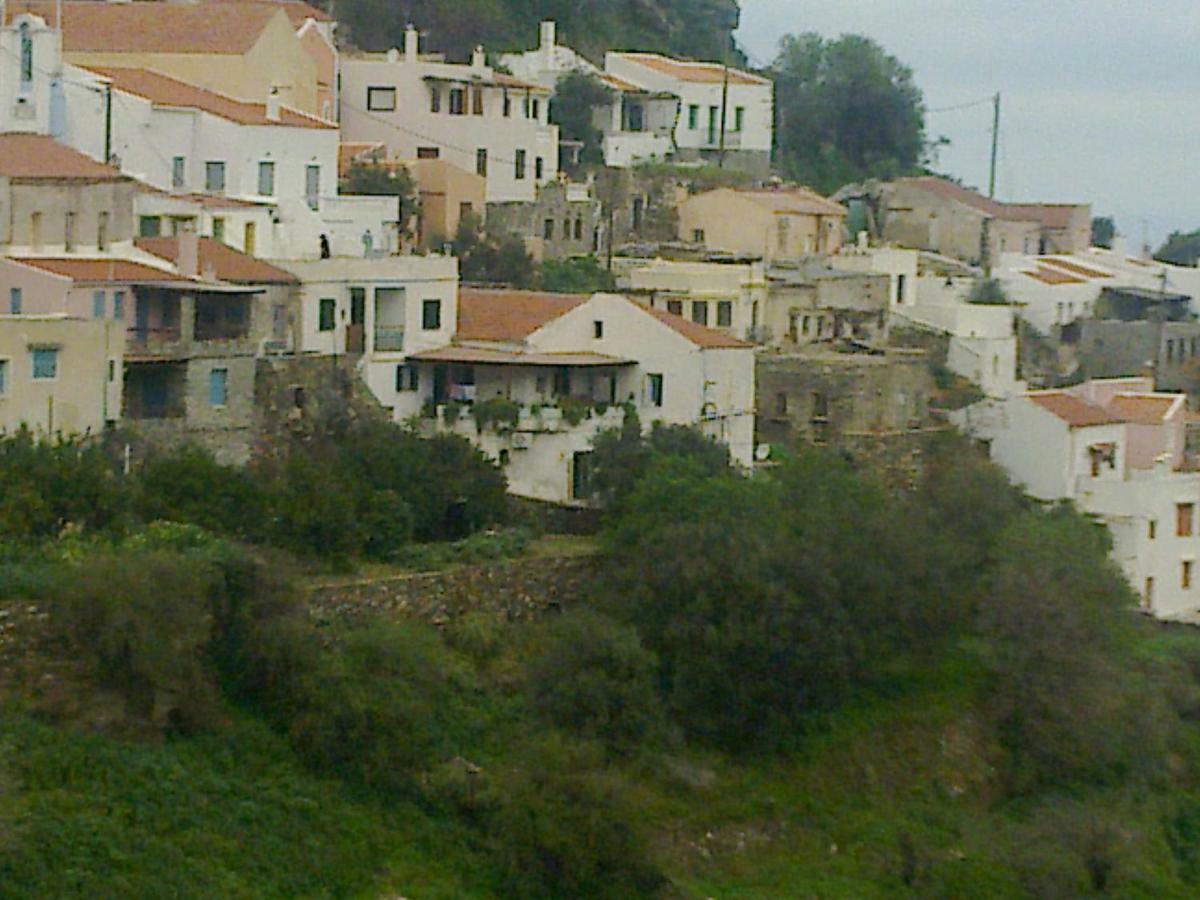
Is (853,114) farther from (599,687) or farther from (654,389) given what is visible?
(599,687)

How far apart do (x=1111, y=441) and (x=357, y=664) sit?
65.5 ft

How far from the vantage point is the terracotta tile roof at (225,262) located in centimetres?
3969

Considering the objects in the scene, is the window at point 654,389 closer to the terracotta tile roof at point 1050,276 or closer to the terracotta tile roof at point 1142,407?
the terracotta tile roof at point 1142,407

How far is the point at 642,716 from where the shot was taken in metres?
34.3

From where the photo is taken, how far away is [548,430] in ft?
137

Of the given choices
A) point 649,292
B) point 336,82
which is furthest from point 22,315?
point 336,82

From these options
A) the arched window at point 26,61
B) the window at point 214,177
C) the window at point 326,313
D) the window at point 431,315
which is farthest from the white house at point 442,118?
the window at point 326,313

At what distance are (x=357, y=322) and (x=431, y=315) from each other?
1.46m

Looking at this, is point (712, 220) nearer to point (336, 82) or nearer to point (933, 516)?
point (336, 82)

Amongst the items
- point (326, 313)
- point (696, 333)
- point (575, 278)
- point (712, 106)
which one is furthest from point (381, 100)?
point (326, 313)

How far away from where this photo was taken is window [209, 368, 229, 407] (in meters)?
38.5

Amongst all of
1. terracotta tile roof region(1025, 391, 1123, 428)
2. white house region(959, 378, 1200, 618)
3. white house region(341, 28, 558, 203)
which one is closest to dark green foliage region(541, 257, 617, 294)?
white house region(341, 28, 558, 203)

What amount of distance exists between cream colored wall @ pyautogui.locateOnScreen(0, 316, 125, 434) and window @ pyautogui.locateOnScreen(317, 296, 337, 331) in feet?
16.8

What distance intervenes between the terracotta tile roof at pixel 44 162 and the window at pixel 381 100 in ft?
46.1
